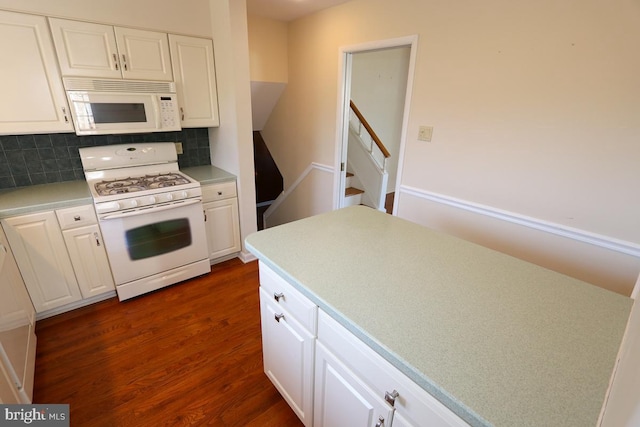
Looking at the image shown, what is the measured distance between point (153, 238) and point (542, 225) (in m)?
2.76

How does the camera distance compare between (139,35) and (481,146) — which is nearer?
(481,146)

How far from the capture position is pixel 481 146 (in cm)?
196

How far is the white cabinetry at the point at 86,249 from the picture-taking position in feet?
6.56

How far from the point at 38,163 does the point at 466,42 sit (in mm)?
3270

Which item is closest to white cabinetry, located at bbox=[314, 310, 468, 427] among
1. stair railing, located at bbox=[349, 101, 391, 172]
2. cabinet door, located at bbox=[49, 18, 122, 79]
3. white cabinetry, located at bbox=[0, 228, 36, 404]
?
white cabinetry, located at bbox=[0, 228, 36, 404]

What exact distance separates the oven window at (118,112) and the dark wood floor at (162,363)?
143 centimetres

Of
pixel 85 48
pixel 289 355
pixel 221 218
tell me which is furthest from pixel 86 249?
pixel 289 355

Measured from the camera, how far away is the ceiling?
2.61m

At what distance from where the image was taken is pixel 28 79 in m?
1.90

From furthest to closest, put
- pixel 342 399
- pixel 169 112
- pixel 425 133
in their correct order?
pixel 169 112
pixel 425 133
pixel 342 399

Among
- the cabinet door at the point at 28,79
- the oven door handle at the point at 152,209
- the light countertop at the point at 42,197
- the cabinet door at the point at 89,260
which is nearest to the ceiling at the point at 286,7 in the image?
the cabinet door at the point at 28,79

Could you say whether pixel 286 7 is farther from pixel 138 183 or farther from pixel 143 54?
pixel 138 183

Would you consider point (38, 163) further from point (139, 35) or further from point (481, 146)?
point (481, 146)

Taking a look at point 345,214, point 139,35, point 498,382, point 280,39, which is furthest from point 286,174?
point 498,382
